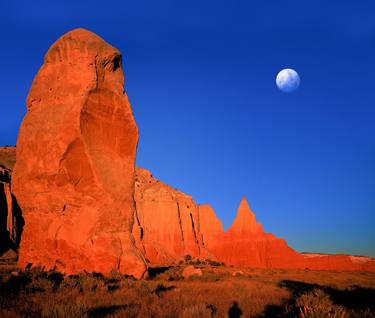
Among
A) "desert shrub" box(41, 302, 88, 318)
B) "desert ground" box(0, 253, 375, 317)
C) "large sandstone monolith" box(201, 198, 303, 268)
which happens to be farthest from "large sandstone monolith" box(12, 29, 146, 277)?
"large sandstone monolith" box(201, 198, 303, 268)

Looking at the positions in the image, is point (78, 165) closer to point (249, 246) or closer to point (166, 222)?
point (166, 222)

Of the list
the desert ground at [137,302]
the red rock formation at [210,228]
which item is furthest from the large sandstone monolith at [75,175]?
the red rock formation at [210,228]

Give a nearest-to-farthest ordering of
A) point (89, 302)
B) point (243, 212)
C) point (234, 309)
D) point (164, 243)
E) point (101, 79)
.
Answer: point (89, 302) < point (234, 309) < point (101, 79) < point (164, 243) < point (243, 212)

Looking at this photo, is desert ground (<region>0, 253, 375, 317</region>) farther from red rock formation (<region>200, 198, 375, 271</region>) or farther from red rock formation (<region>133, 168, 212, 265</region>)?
red rock formation (<region>200, 198, 375, 271</region>)

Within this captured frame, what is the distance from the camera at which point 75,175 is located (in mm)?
11945

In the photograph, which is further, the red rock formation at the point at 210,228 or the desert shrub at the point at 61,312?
the red rock formation at the point at 210,228

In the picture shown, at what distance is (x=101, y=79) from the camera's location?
1318cm

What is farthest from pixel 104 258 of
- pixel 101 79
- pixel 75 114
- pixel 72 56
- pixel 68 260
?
pixel 72 56

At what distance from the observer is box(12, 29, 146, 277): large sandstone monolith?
11.6 meters

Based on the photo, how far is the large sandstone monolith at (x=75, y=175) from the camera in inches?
459

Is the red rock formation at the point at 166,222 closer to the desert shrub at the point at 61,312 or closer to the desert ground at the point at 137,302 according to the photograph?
the desert ground at the point at 137,302

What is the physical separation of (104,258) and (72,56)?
739 centimetres

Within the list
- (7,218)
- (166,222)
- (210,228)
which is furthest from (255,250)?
(7,218)

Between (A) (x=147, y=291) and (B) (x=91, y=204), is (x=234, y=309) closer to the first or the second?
(A) (x=147, y=291)
